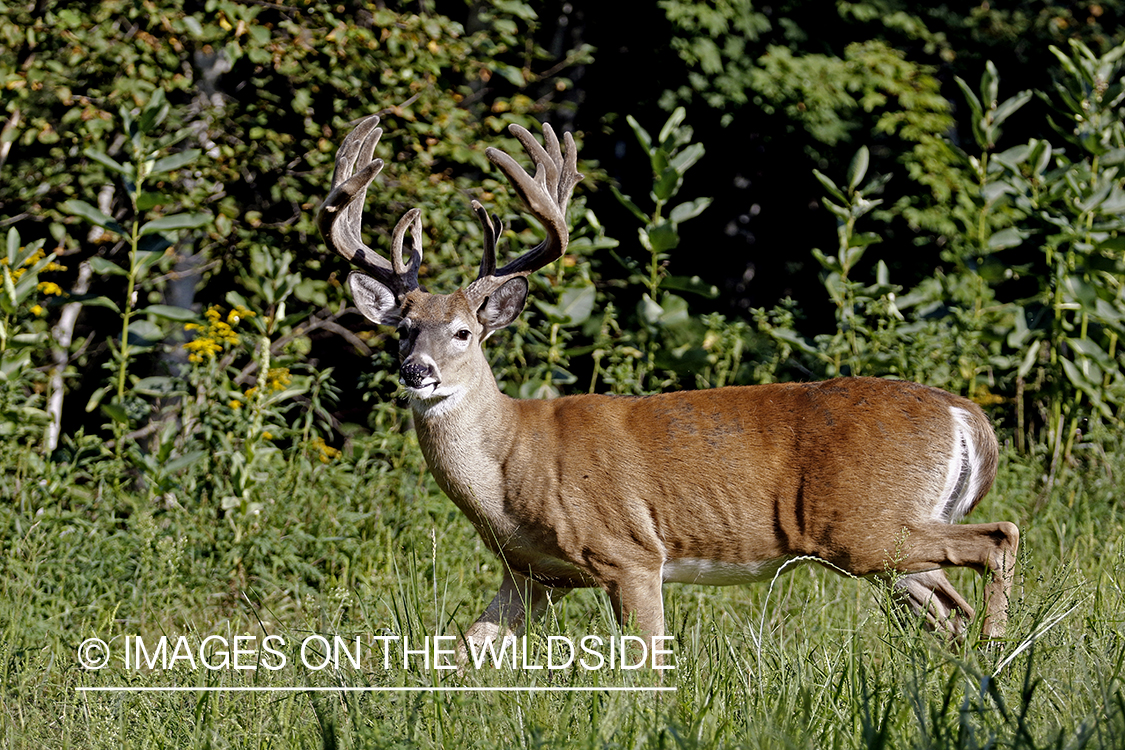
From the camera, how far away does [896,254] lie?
436 inches

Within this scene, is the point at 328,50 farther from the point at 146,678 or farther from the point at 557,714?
the point at 557,714

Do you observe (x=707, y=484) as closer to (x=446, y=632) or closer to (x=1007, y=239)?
(x=446, y=632)

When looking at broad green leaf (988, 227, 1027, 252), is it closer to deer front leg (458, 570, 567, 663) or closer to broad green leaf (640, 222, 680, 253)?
broad green leaf (640, 222, 680, 253)

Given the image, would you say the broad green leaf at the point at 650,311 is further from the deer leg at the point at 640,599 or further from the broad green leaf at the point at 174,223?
the deer leg at the point at 640,599

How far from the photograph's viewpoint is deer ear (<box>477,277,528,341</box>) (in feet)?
14.9

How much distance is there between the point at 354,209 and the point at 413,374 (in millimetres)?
1182

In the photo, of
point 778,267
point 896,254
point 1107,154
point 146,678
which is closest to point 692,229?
point 778,267

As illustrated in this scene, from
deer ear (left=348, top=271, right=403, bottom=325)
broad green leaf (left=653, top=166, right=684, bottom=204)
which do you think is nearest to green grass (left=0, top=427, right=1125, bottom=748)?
deer ear (left=348, top=271, right=403, bottom=325)

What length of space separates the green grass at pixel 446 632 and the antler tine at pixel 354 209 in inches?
41.7

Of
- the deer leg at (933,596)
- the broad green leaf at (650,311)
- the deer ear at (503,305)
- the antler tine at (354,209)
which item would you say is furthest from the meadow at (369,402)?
the deer ear at (503,305)

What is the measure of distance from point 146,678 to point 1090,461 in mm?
4723

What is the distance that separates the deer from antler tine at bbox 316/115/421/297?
1.69 ft

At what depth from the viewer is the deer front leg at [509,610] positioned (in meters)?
4.08

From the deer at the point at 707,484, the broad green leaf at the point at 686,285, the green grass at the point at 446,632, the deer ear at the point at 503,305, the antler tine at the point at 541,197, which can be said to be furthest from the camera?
the broad green leaf at the point at 686,285
